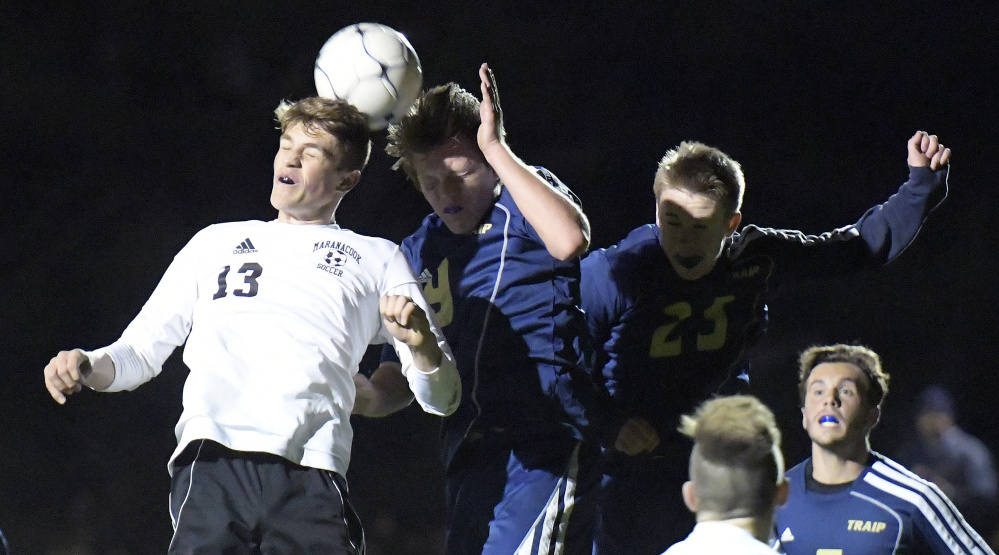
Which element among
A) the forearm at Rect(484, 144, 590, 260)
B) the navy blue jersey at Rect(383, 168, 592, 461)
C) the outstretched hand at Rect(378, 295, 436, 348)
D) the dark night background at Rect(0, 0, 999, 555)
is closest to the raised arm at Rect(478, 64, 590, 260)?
the forearm at Rect(484, 144, 590, 260)

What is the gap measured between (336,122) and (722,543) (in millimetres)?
1275

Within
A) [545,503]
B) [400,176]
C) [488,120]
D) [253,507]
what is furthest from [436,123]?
[400,176]

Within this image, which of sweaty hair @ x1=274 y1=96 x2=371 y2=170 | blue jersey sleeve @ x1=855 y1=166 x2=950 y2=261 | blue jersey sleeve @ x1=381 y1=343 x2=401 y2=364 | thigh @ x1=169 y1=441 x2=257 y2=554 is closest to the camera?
thigh @ x1=169 y1=441 x2=257 y2=554

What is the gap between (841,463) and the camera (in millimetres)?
2945

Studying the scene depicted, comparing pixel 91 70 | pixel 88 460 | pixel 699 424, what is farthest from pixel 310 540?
pixel 91 70

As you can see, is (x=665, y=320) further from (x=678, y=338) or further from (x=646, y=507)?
(x=646, y=507)

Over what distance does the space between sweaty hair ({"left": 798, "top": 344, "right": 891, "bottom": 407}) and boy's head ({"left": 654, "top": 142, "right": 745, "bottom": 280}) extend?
463mm

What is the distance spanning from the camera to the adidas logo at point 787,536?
2924 mm

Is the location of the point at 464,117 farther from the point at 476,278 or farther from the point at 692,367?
the point at 692,367

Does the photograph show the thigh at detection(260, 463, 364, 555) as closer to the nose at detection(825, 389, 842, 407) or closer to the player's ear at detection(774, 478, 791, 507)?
the player's ear at detection(774, 478, 791, 507)

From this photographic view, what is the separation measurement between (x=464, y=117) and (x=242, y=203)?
3.20m

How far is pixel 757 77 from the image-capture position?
21.3 ft

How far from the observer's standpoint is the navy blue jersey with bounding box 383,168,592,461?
101 inches

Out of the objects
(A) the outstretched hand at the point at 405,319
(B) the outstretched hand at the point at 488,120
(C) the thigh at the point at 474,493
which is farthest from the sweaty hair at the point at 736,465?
(B) the outstretched hand at the point at 488,120
